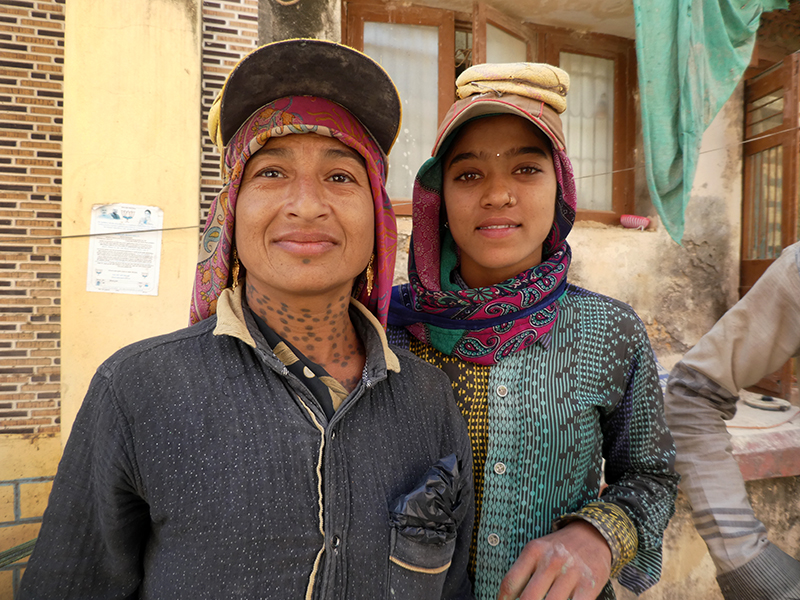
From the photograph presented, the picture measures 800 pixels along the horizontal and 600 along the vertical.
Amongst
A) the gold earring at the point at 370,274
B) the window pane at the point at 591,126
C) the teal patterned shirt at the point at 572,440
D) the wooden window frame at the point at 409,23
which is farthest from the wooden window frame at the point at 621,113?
the gold earring at the point at 370,274

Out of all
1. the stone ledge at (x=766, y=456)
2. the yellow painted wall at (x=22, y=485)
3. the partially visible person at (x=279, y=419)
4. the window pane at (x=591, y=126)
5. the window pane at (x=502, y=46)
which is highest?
the window pane at (x=502, y=46)

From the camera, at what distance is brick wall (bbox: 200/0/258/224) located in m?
3.48

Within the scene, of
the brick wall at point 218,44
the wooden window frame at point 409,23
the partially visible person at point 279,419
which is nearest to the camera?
the partially visible person at point 279,419

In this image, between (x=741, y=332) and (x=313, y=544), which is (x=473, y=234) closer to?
(x=313, y=544)

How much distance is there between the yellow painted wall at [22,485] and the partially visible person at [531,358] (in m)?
3.08

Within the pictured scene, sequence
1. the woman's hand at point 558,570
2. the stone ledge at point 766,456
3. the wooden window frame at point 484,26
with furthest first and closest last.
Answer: the wooden window frame at point 484,26 < the stone ledge at point 766,456 < the woman's hand at point 558,570

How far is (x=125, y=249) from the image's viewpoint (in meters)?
3.46

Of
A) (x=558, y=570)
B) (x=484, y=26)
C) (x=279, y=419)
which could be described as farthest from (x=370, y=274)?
(x=484, y=26)

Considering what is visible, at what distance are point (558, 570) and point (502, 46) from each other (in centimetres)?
433

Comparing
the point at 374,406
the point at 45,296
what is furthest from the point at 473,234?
the point at 45,296

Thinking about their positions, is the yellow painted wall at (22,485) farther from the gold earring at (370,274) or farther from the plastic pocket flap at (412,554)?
the plastic pocket flap at (412,554)

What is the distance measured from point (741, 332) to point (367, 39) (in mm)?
3588

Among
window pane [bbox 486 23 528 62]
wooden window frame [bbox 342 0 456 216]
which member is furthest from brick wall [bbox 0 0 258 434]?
window pane [bbox 486 23 528 62]

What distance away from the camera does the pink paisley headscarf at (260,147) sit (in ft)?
3.68
